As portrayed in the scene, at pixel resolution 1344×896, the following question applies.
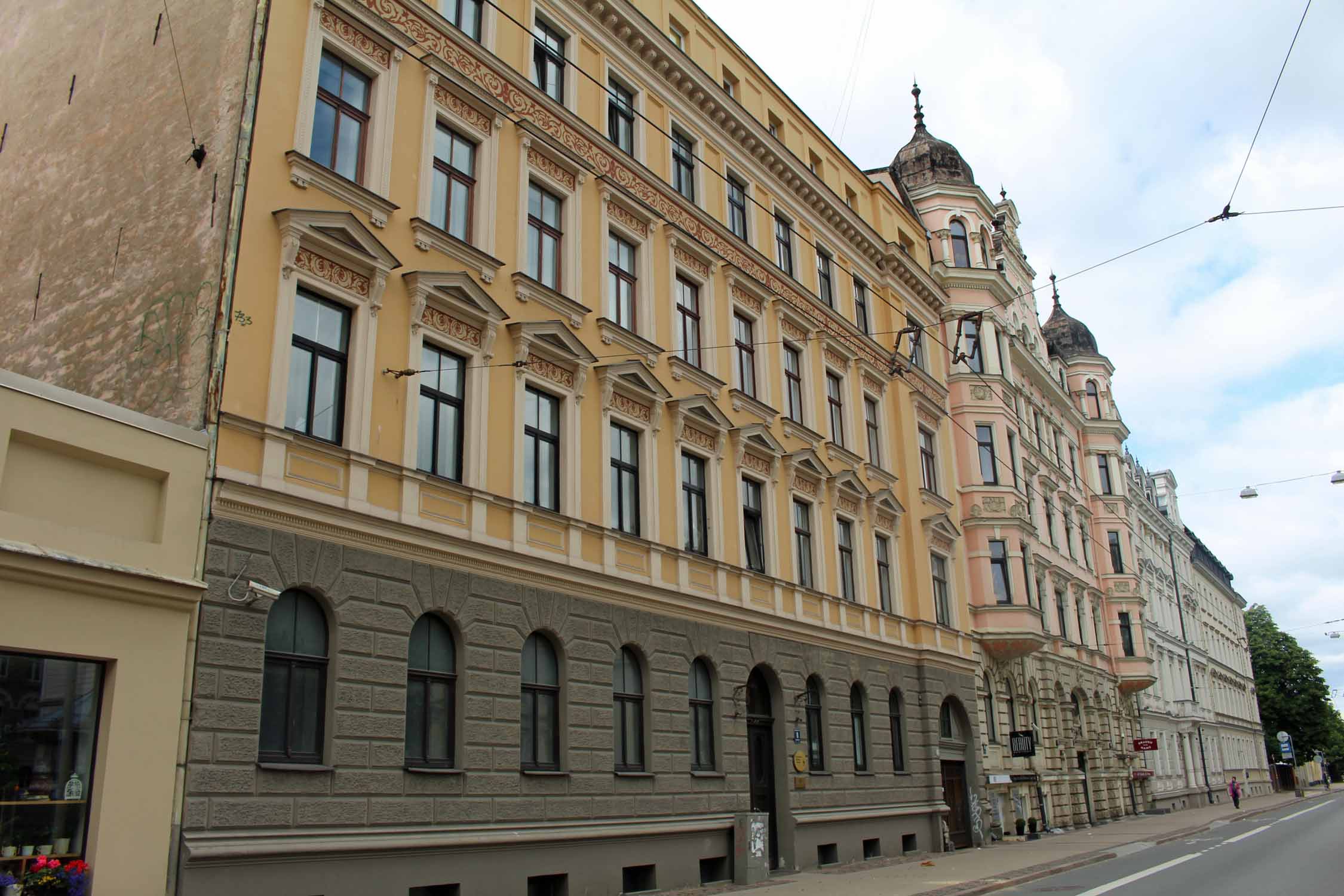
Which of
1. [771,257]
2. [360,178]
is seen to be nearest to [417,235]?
[360,178]

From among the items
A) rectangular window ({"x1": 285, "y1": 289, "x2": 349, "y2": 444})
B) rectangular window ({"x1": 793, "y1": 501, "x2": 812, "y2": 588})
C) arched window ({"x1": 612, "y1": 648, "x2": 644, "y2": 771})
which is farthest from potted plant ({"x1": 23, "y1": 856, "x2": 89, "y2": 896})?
rectangular window ({"x1": 793, "y1": 501, "x2": 812, "y2": 588})

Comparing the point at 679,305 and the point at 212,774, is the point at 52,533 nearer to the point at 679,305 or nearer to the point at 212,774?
the point at 212,774

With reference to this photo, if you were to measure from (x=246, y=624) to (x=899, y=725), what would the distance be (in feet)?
63.0

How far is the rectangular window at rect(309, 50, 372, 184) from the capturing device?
15312 mm

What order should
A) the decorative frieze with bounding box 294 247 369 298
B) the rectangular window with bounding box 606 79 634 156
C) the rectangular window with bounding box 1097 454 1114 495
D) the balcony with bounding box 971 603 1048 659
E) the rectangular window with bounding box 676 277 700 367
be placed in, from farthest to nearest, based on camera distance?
the rectangular window with bounding box 1097 454 1114 495 → the balcony with bounding box 971 603 1048 659 → the rectangular window with bounding box 676 277 700 367 → the rectangular window with bounding box 606 79 634 156 → the decorative frieze with bounding box 294 247 369 298

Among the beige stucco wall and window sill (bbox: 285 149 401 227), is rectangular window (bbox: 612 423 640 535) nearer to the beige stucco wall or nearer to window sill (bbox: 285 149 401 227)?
window sill (bbox: 285 149 401 227)

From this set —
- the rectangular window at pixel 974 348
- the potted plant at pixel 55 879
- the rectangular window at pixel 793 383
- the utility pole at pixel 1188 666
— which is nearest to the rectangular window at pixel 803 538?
the rectangular window at pixel 793 383

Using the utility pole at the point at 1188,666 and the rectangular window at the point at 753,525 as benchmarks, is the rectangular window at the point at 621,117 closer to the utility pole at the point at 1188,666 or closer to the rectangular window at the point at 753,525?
the rectangular window at the point at 753,525

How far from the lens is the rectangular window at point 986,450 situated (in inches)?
1430

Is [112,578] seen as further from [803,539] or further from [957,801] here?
[957,801]

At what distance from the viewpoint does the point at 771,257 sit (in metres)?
26.2

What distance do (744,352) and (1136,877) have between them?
13.0 meters

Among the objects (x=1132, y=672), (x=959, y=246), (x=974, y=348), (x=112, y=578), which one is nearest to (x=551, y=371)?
(x=112, y=578)

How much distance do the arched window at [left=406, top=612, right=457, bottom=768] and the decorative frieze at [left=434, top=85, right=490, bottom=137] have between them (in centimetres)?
814
